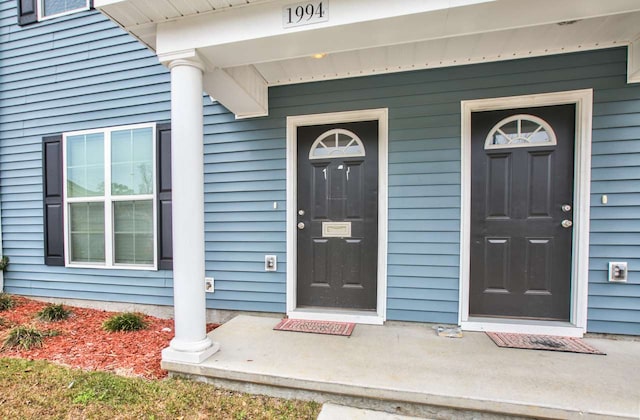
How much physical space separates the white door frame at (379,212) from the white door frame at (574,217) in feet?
2.09

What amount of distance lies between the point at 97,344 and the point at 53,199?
206 centimetres

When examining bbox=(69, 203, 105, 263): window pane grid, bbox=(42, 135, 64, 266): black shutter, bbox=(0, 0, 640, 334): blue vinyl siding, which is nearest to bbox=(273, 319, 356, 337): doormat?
bbox=(0, 0, 640, 334): blue vinyl siding

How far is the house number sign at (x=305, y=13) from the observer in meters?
1.69

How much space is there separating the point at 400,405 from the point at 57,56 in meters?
4.97

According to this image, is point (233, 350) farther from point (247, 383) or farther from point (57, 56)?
point (57, 56)

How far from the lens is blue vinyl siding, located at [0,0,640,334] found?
7.31ft

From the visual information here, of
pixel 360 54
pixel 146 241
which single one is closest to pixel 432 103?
pixel 360 54

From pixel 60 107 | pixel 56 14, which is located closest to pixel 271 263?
pixel 60 107

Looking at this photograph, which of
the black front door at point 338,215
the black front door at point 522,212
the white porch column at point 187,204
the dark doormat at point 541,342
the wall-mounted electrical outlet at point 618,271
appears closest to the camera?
the white porch column at point 187,204

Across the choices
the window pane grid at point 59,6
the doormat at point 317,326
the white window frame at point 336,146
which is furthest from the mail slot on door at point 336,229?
the window pane grid at point 59,6

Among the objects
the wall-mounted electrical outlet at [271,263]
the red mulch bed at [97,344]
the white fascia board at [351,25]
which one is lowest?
the red mulch bed at [97,344]

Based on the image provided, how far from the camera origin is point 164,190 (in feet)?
10.3

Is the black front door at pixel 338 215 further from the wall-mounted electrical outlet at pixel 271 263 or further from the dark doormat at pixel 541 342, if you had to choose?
the dark doormat at pixel 541 342

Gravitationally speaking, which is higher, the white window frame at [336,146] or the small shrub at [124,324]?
the white window frame at [336,146]
